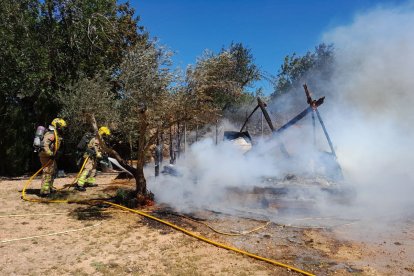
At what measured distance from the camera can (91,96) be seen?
1263 cm

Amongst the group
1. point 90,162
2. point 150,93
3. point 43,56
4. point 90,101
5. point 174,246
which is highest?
point 43,56

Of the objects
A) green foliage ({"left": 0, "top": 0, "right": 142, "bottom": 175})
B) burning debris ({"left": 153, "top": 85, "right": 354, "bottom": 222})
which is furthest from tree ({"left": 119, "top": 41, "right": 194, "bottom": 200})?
green foliage ({"left": 0, "top": 0, "right": 142, "bottom": 175})

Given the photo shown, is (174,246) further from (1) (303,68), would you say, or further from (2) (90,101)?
(1) (303,68)

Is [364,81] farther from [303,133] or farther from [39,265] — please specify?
[39,265]

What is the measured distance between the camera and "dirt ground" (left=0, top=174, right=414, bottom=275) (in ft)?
15.6

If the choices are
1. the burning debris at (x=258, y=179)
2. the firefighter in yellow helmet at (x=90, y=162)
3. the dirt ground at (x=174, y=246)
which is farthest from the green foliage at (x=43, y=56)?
the dirt ground at (x=174, y=246)

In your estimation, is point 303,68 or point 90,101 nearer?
point 90,101

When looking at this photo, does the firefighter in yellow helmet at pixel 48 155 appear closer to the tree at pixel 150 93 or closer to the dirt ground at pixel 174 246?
the dirt ground at pixel 174 246

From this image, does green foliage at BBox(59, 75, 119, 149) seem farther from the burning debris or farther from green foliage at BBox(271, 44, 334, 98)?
green foliage at BBox(271, 44, 334, 98)

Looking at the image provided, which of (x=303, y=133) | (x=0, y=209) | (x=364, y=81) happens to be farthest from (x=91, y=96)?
→ (x=364, y=81)

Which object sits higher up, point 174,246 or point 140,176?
point 140,176

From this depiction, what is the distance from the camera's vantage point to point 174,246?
558 centimetres

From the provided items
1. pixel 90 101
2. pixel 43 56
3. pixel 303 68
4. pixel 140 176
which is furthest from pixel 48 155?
pixel 303 68

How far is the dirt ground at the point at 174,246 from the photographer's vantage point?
474 cm
